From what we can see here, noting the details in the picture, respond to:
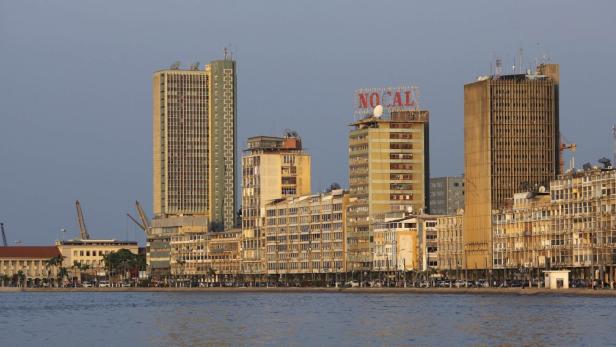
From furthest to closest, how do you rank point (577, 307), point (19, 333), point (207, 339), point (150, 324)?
point (577, 307) → point (150, 324) → point (19, 333) → point (207, 339)

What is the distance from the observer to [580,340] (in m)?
138

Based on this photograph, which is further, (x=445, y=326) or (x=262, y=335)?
(x=445, y=326)

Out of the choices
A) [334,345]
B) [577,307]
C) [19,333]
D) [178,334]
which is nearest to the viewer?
[334,345]

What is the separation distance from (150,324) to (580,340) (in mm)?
59306

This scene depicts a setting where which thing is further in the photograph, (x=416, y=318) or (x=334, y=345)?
(x=416, y=318)

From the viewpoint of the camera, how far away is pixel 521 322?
166 meters

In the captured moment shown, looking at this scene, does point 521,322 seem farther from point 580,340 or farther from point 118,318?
point 118,318

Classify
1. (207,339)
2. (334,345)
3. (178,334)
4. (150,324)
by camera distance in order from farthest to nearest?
1. (150,324)
2. (178,334)
3. (207,339)
4. (334,345)

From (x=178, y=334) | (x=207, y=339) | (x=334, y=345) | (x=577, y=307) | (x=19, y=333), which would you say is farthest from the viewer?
(x=577, y=307)

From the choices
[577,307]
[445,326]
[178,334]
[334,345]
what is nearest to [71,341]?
[178,334]

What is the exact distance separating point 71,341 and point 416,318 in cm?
4650

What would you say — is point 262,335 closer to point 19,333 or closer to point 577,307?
point 19,333

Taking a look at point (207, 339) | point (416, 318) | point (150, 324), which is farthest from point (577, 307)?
point (207, 339)

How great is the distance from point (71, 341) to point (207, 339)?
1417 centimetres
